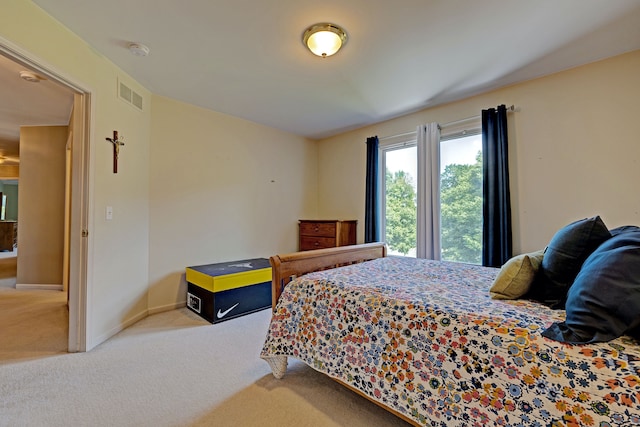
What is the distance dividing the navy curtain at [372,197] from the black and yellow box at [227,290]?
1511 millimetres

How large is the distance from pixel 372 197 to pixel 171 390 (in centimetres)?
304

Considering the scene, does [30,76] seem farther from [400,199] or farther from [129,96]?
[400,199]

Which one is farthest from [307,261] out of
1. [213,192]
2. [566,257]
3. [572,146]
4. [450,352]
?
[572,146]

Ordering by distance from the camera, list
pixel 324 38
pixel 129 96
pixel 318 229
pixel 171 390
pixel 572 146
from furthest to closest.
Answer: pixel 318 229 < pixel 129 96 < pixel 572 146 < pixel 324 38 < pixel 171 390

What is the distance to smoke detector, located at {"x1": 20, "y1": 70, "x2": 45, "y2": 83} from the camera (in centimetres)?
251

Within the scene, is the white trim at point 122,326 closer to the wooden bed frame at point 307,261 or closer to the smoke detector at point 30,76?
the wooden bed frame at point 307,261

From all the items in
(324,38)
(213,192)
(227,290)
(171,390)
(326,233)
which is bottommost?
A: (171,390)

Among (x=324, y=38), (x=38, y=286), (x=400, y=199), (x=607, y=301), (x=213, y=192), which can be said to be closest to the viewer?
(x=607, y=301)

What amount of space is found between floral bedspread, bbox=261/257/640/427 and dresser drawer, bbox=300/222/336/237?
6.54 feet

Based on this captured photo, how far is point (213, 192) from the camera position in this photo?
11.5 ft

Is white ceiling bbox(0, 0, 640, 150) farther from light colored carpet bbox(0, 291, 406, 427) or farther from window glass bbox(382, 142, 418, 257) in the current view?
light colored carpet bbox(0, 291, 406, 427)

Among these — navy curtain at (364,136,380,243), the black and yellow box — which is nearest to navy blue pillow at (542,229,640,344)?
the black and yellow box

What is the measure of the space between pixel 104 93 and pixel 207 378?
8.31 feet

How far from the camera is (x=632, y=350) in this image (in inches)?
34.6
